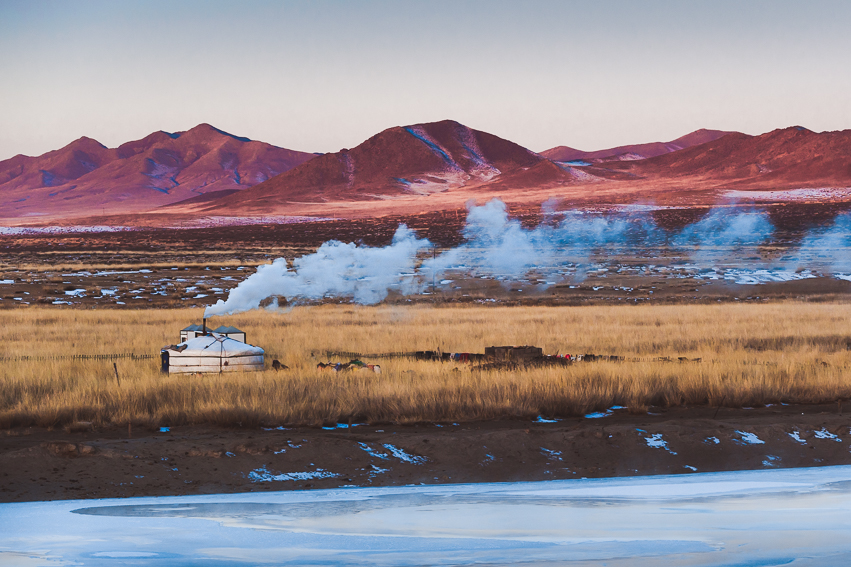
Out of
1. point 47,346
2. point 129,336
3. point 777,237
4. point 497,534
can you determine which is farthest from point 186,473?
point 777,237

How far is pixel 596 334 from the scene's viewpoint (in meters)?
29.5

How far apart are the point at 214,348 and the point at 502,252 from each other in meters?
68.9

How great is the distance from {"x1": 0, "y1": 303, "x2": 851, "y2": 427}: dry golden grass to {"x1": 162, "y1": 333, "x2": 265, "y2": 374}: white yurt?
0.79 m

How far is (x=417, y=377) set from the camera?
699 inches

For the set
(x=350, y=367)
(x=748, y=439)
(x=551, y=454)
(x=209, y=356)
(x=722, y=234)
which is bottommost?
(x=722, y=234)

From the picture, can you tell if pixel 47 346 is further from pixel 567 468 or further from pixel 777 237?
pixel 777 237

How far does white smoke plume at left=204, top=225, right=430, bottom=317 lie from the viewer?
23242 millimetres

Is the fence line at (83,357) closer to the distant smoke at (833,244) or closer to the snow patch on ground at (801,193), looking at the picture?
the distant smoke at (833,244)

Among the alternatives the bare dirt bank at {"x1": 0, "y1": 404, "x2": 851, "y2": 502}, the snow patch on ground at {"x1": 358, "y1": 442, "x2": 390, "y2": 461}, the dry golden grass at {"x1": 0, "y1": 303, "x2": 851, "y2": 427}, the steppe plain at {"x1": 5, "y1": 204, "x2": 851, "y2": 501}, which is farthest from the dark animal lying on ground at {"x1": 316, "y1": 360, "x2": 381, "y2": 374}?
the snow patch on ground at {"x1": 358, "y1": 442, "x2": 390, "y2": 461}

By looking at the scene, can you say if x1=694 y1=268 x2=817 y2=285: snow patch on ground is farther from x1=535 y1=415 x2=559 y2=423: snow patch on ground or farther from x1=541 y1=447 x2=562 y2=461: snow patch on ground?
x1=541 y1=447 x2=562 y2=461: snow patch on ground

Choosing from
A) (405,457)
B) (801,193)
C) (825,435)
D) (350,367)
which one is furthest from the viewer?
(801,193)

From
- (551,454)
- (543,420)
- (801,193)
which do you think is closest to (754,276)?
(543,420)

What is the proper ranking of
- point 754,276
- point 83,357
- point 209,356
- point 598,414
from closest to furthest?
point 598,414 < point 209,356 < point 83,357 < point 754,276

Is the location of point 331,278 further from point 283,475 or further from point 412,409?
point 283,475
